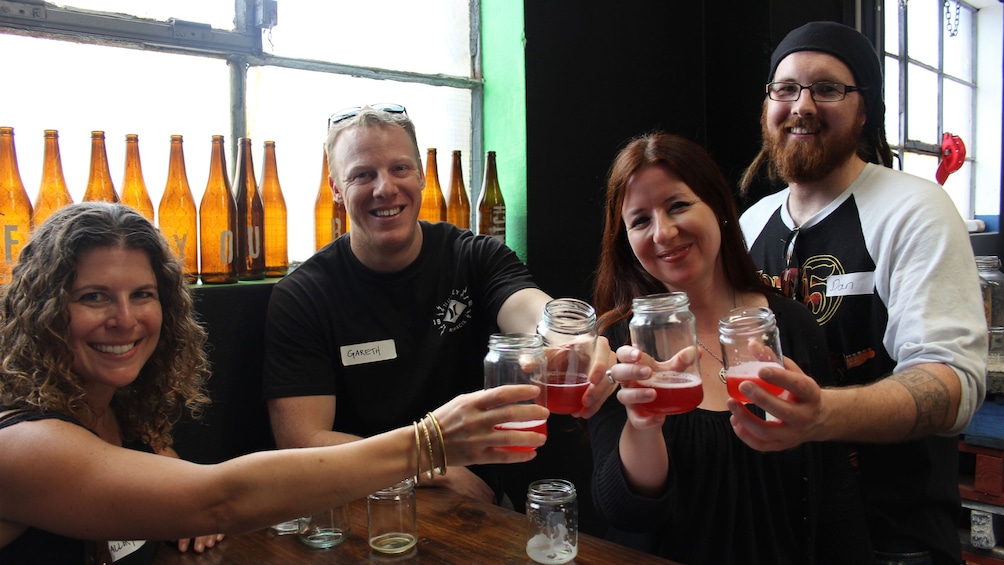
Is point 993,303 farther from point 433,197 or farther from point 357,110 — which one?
point 357,110

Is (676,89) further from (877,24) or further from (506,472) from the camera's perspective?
(506,472)

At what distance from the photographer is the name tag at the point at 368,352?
1.99 m

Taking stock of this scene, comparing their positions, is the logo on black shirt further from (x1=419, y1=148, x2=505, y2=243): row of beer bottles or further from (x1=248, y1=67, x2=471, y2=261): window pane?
(x1=248, y1=67, x2=471, y2=261): window pane

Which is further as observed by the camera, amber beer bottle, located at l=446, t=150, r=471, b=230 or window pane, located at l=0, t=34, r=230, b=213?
amber beer bottle, located at l=446, t=150, r=471, b=230

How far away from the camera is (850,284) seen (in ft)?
5.38

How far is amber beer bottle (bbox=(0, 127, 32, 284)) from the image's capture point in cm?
182

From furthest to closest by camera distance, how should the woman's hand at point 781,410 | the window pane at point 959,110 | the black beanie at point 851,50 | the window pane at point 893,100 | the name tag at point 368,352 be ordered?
the window pane at point 959,110
the window pane at point 893,100
the name tag at point 368,352
the black beanie at point 851,50
the woman's hand at point 781,410

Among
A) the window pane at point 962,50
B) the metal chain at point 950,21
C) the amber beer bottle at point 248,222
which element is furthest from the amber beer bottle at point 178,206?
the window pane at point 962,50

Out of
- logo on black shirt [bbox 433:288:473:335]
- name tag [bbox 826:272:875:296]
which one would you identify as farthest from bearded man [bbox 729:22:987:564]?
logo on black shirt [bbox 433:288:473:335]

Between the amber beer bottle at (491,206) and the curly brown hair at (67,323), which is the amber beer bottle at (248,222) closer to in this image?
the curly brown hair at (67,323)

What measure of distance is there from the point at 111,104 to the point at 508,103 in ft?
4.78

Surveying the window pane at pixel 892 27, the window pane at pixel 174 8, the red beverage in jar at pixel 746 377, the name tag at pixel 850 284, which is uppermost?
the window pane at pixel 892 27

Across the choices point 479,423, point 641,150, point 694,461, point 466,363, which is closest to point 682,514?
point 694,461

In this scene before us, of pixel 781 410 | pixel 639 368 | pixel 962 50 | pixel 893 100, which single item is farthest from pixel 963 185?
pixel 639 368
